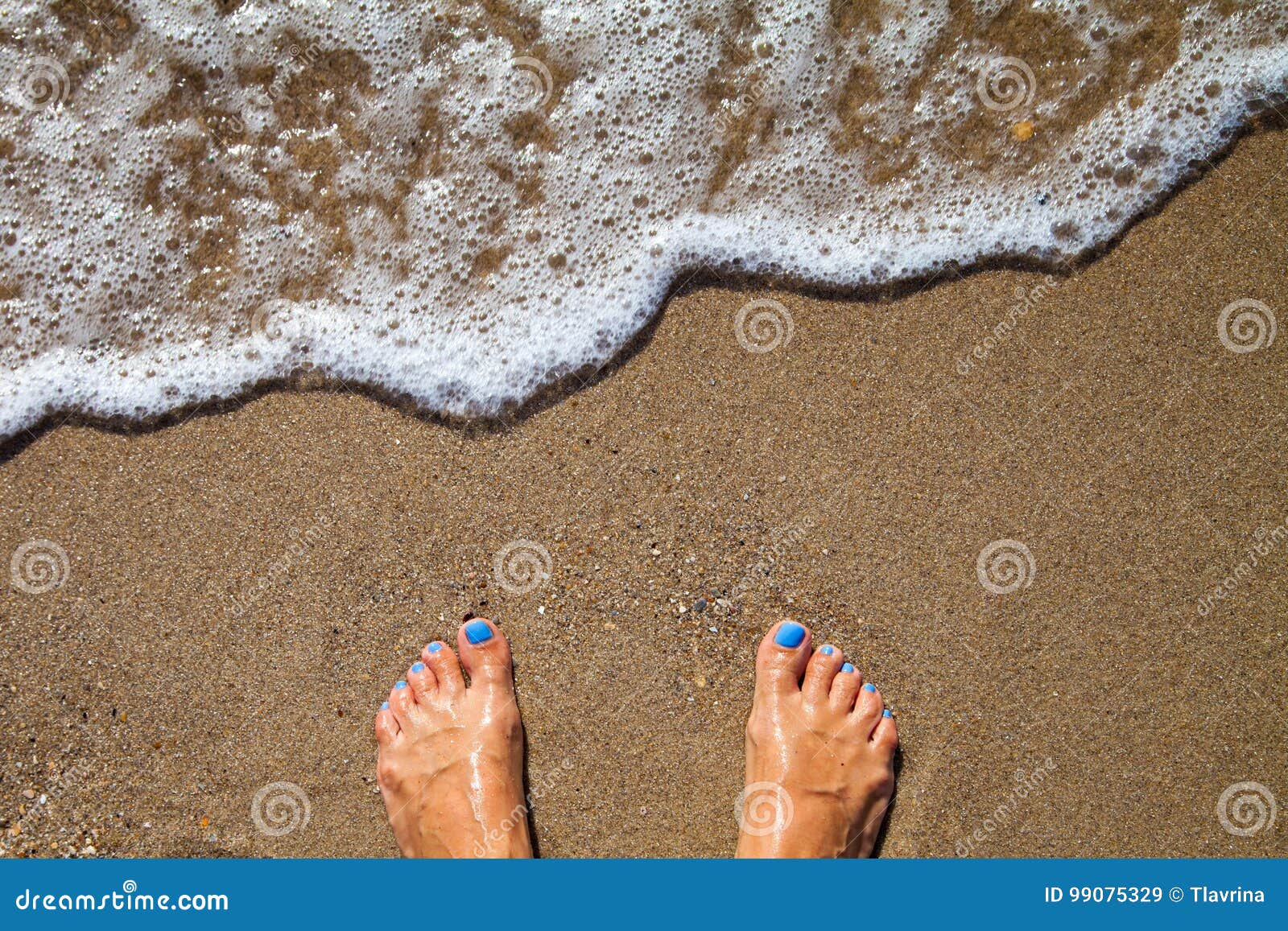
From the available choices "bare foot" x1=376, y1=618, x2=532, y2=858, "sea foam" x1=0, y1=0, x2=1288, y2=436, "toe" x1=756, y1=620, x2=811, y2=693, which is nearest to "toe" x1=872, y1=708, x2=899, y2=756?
"toe" x1=756, y1=620, x2=811, y2=693

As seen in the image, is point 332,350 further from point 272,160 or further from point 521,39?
point 521,39

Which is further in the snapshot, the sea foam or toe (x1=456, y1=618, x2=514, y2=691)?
the sea foam

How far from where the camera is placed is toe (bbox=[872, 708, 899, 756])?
2641 mm

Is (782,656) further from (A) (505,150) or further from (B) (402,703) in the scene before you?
(A) (505,150)

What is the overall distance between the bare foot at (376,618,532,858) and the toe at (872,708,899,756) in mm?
1148

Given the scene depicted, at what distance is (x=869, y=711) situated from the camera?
104 inches

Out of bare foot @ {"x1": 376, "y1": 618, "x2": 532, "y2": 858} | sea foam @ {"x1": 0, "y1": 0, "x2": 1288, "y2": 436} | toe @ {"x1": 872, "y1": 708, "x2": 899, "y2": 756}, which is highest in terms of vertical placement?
sea foam @ {"x1": 0, "y1": 0, "x2": 1288, "y2": 436}

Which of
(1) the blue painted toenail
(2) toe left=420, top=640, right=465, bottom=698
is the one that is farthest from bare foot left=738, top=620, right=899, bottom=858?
(2) toe left=420, top=640, right=465, bottom=698

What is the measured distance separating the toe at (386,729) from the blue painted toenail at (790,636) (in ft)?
4.12

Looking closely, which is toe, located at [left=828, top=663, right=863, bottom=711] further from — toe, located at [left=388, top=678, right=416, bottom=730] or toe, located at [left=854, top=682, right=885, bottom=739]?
toe, located at [left=388, top=678, right=416, bottom=730]

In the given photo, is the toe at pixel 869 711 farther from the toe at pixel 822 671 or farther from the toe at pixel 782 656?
the toe at pixel 782 656

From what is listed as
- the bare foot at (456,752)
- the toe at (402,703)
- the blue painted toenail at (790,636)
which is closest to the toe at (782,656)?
the blue painted toenail at (790,636)

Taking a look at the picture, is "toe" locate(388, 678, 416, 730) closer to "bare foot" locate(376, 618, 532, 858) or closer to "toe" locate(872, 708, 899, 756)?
"bare foot" locate(376, 618, 532, 858)

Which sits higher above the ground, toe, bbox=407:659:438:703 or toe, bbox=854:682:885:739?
toe, bbox=854:682:885:739
